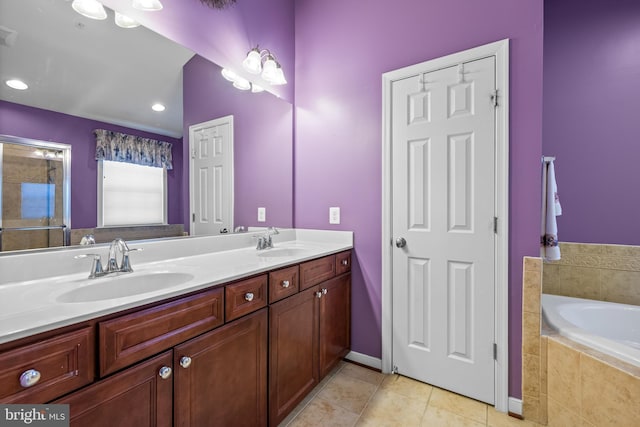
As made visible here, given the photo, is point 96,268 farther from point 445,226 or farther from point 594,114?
point 594,114

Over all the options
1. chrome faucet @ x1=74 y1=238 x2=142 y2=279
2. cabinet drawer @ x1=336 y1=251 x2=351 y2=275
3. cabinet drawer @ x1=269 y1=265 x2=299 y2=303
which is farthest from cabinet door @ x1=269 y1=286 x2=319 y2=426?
chrome faucet @ x1=74 y1=238 x2=142 y2=279

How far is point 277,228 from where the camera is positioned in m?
2.21

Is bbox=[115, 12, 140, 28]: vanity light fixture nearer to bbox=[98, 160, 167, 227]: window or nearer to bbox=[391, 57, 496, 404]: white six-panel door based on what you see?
bbox=[98, 160, 167, 227]: window

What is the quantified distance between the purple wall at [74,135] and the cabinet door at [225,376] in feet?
2.47

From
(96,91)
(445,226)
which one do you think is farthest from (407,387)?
(96,91)

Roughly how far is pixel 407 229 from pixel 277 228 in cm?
96

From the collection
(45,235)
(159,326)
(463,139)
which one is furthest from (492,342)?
(45,235)

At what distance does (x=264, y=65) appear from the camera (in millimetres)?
2006

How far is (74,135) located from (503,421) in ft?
8.03

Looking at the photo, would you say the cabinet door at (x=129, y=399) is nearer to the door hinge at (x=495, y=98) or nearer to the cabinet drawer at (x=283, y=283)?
the cabinet drawer at (x=283, y=283)

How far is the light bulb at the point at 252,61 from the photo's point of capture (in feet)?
6.17

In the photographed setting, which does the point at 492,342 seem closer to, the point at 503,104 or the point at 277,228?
the point at 503,104

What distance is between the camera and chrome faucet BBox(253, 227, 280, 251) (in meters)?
1.96

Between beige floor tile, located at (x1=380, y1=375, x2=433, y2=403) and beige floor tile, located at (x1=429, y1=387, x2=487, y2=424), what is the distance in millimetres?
43
